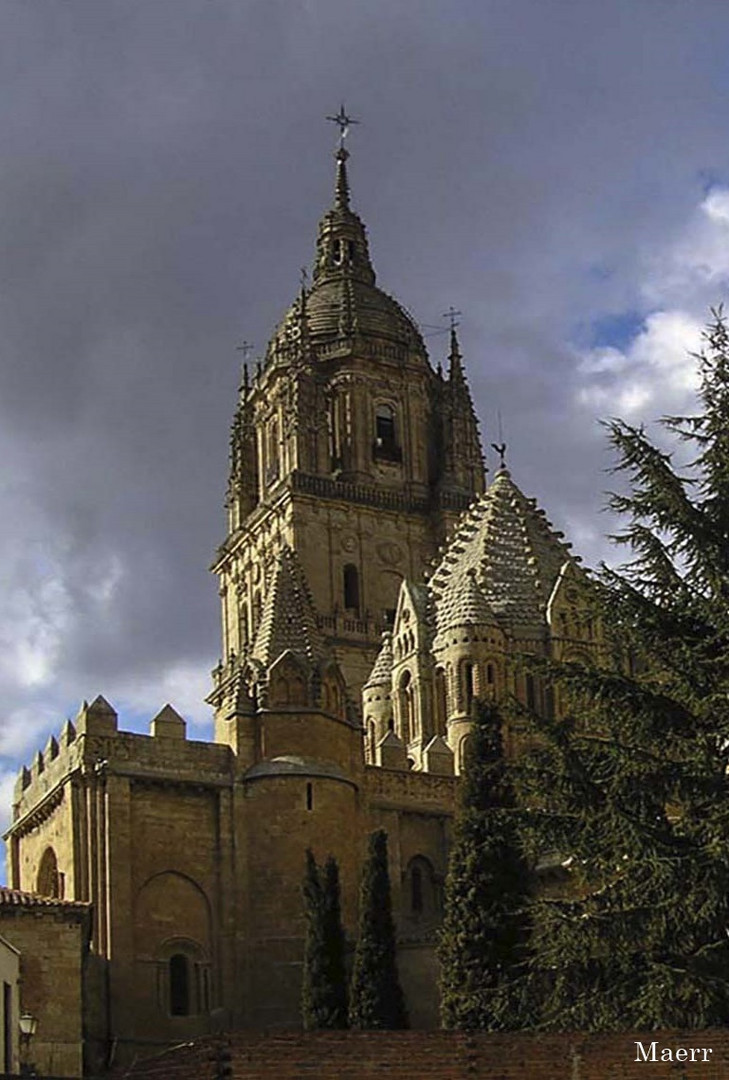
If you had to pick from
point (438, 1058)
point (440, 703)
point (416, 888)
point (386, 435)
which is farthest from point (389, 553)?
point (438, 1058)

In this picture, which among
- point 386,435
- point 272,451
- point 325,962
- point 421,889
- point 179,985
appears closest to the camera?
point 325,962

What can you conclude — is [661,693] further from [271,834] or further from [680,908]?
[271,834]

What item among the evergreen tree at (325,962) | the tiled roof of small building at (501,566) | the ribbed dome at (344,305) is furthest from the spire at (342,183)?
the evergreen tree at (325,962)

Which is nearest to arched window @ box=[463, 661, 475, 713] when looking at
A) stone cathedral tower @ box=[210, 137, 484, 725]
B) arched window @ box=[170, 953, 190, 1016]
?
arched window @ box=[170, 953, 190, 1016]

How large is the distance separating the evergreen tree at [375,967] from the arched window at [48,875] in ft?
38.4

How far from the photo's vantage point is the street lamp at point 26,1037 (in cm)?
3444

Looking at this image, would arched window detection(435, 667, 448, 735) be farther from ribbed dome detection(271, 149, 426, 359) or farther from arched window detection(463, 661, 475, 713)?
ribbed dome detection(271, 149, 426, 359)

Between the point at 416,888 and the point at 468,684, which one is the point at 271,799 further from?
the point at 468,684

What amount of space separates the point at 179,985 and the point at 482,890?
42.5ft

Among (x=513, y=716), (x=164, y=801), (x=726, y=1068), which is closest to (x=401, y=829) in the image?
(x=164, y=801)

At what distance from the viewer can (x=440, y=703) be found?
209 feet

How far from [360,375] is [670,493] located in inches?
2273

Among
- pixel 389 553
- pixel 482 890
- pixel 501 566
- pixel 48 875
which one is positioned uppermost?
pixel 389 553

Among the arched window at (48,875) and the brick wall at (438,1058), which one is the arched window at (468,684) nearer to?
the arched window at (48,875)
